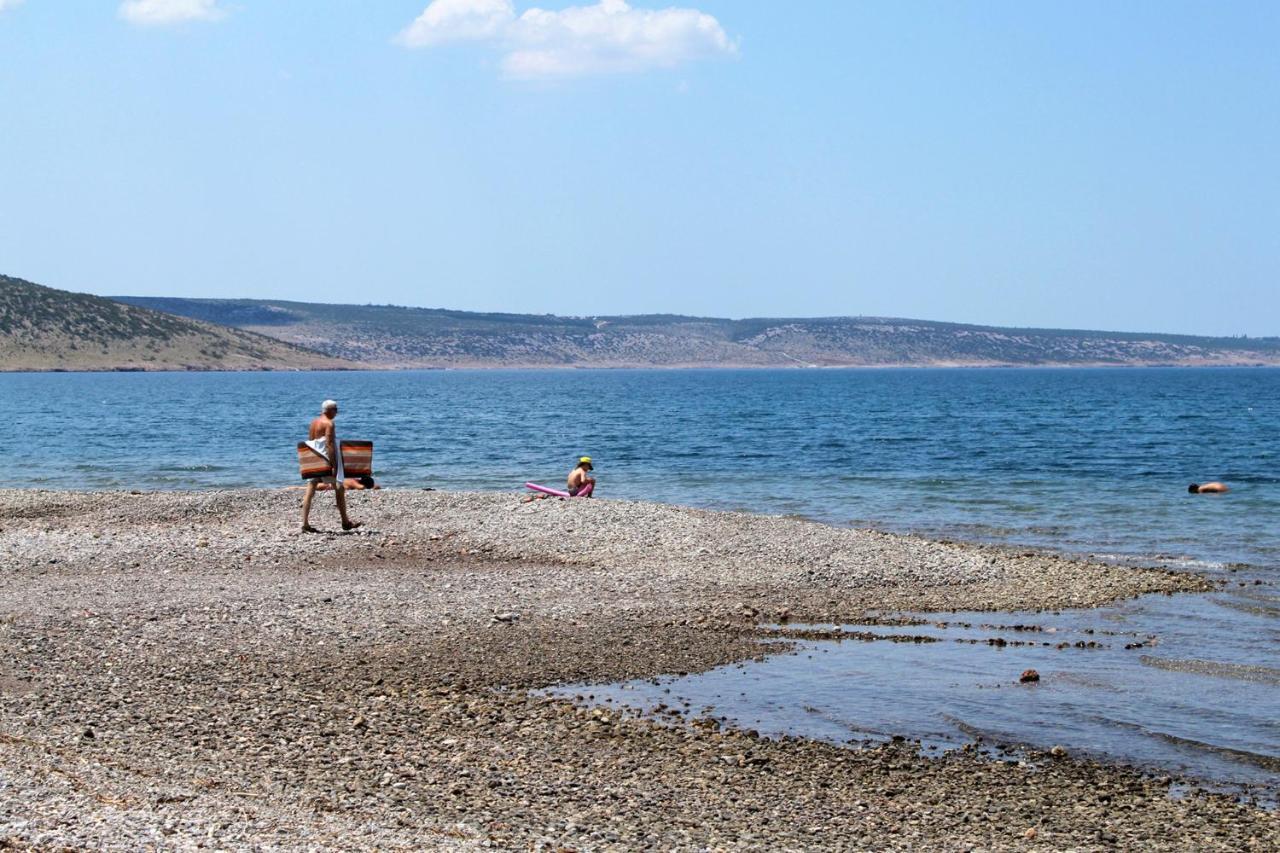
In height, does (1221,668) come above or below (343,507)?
below

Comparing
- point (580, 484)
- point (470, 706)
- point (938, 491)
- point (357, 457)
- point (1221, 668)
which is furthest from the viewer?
point (938, 491)

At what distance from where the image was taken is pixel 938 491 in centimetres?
3331

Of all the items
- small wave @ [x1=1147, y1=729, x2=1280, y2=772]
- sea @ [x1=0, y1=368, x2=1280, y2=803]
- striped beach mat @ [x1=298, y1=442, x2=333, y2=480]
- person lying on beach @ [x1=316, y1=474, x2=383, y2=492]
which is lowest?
sea @ [x1=0, y1=368, x2=1280, y2=803]

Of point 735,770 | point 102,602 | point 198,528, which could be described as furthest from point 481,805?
point 198,528

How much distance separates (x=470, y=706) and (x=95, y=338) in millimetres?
174544

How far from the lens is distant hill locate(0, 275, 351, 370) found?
541 ft

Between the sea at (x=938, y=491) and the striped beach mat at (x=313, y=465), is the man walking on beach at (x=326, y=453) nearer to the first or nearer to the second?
the striped beach mat at (x=313, y=465)

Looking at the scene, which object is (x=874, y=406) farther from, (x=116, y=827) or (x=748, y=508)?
(x=116, y=827)

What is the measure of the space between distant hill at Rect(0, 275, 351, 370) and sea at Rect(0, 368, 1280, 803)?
76576mm

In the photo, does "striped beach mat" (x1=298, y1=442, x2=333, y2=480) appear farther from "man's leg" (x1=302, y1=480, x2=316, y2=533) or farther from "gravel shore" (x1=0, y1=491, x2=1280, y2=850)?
"gravel shore" (x1=0, y1=491, x2=1280, y2=850)

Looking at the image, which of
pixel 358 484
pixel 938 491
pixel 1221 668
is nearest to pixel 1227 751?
pixel 1221 668

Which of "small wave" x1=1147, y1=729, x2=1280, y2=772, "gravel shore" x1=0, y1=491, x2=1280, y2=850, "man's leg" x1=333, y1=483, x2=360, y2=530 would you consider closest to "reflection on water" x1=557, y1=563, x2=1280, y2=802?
"small wave" x1=1147, y1=729, x2=1280, y2=772

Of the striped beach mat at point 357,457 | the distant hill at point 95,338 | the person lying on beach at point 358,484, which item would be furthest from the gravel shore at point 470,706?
the distant hill at point 95,338

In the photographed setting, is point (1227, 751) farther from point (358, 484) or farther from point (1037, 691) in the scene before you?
point (358, 484)
